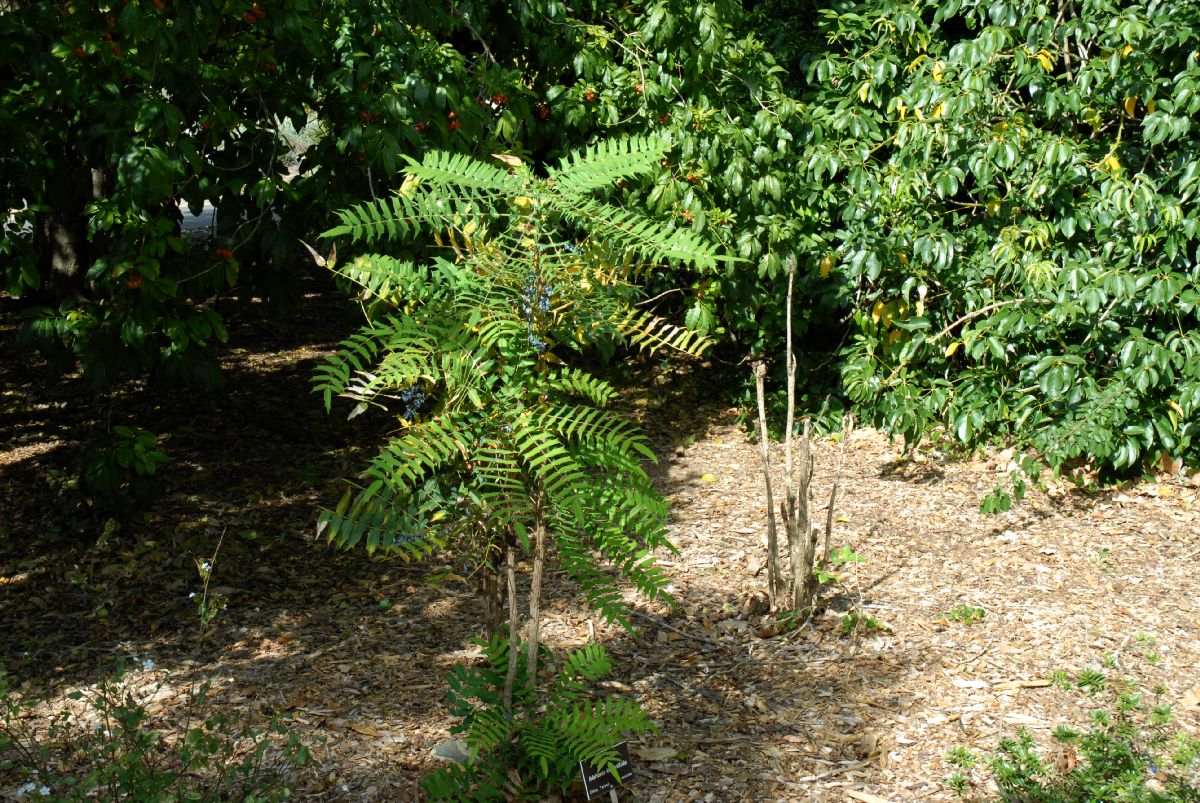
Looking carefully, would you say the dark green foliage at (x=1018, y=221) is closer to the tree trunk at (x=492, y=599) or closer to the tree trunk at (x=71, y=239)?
the tree trunk at (x=492, y=599)

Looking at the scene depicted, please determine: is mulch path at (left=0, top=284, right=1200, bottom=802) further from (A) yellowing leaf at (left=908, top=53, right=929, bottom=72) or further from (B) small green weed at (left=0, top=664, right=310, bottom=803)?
(A) yellowing leaf at (left=908, top=53, right=929, bottom=72)

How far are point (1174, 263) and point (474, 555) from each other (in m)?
3.85

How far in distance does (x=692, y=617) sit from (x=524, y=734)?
1360 millimetres

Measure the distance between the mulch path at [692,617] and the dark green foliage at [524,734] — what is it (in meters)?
0.30

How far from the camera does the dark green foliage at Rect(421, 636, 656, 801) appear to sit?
2.83m

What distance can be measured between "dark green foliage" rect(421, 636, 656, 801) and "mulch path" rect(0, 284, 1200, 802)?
0.30 metres

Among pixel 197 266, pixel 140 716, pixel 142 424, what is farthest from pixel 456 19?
pixel 140 716

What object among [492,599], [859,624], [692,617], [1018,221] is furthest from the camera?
[1018,221]

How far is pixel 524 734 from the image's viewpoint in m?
2.96

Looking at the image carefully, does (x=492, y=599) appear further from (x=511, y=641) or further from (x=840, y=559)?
(x=840, y=559)

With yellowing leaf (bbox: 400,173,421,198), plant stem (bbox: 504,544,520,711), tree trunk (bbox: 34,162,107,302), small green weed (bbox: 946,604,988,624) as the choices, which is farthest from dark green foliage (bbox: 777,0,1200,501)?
tree trunk (bbox: 34,162,107,302)

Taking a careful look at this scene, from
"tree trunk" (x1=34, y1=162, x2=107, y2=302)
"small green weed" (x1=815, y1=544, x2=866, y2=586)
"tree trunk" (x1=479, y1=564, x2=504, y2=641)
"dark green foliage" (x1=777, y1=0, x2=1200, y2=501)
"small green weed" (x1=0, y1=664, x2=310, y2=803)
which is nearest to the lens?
"small green weed" (x1=0, y1=664, x2=310, y2=803)

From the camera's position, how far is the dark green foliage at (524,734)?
2828 mm

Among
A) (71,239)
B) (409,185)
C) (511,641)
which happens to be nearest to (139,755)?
(511,641)
